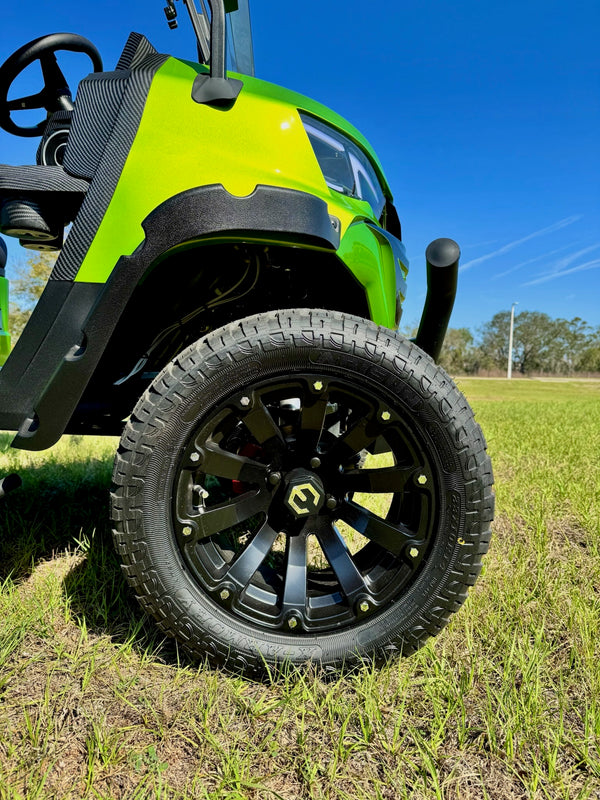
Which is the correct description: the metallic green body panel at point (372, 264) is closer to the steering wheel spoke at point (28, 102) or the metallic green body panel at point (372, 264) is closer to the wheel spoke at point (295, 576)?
the wheel spoke at point (295, 576)

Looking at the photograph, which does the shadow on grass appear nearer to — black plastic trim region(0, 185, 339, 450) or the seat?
black plastic trim region(0, 185, 339, 450)

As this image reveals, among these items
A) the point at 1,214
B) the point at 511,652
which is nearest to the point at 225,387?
the point at 1,214

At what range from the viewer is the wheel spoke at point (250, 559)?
1.31m

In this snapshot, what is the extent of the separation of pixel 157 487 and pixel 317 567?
0.94 m

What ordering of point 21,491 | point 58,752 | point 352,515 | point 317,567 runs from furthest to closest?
point 21,491
point 317,567
point 352,515
point 58,752

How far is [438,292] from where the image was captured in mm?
1585

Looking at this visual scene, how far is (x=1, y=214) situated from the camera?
4.70 feet

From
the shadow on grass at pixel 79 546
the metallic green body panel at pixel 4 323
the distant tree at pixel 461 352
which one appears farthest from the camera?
the distant tree at pixel 461 352

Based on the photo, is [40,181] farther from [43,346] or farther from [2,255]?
[2,255]

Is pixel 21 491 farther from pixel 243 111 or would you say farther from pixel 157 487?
pixel 243 111

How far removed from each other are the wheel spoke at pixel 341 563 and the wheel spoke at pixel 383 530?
0.07 m

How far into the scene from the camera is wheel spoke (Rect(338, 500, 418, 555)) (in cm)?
130

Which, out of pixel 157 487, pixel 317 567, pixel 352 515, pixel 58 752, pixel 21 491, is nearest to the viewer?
pixel 58 752

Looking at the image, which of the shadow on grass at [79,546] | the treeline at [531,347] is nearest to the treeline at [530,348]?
the treeline at [531,347]
